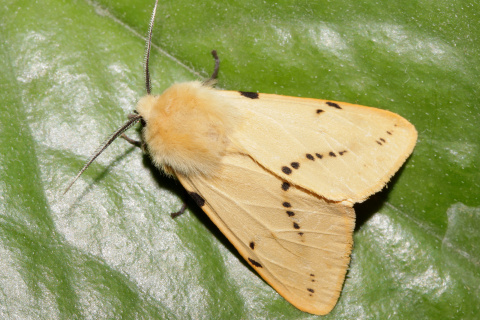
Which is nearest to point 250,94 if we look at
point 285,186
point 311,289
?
point 285,186

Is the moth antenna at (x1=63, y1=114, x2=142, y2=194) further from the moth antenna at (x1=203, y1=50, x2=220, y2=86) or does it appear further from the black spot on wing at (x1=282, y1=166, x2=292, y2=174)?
the black spot on wing at (x1=282, y1=166, x2=292, y2=174)

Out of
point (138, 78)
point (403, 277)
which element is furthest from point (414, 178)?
point (138, 78)

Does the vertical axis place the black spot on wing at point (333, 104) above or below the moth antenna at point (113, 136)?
above

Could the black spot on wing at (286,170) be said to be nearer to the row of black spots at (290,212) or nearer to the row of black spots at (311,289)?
the row of black spots at (290,212)

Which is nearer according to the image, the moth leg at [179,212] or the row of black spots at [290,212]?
the row of black spots at [290,212]

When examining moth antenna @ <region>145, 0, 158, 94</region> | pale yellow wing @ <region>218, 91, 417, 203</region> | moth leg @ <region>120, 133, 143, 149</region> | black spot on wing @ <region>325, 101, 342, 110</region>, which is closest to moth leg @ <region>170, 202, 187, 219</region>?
moth leg @ <region>120, 133, 143, 149</region>

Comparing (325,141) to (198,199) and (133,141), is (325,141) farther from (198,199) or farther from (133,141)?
(133,141)

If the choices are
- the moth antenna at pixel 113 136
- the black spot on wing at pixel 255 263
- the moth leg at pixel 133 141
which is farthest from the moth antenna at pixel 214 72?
the black spot on wing at pixel 255 263
